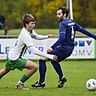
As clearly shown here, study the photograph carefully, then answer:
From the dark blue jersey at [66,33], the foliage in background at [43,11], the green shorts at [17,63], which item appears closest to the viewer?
the green shorts at [17,63]

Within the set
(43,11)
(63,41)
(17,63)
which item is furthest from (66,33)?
(43,11)

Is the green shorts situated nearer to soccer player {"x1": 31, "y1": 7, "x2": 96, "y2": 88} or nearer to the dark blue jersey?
soccer player {"x1": 31, "y1": 7, "x2": 96, "y2": 88}

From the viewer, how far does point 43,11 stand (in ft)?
265

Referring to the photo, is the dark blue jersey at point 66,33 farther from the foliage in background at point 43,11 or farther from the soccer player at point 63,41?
the foliage in background at point 43,11

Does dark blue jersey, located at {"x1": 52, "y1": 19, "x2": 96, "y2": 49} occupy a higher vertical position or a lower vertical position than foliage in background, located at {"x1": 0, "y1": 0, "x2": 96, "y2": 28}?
higher

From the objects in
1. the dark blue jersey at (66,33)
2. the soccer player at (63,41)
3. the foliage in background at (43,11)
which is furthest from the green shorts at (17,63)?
the foliage in background at (43,11)

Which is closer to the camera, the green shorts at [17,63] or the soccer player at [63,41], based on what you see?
the green shorts at [17,63]

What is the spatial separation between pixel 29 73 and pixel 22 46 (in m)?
0.65

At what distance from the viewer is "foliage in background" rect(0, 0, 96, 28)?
7769 centimetres

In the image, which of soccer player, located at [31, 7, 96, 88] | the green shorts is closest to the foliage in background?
soccer player, located at [31, 7, 96, 88]

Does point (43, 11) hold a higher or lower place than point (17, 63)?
lower

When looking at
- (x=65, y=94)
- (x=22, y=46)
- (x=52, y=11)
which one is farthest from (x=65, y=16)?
(x=52, y=11)

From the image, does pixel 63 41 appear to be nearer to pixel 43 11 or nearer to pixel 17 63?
pixel 17 63

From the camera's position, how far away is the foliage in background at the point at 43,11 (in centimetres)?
7769
